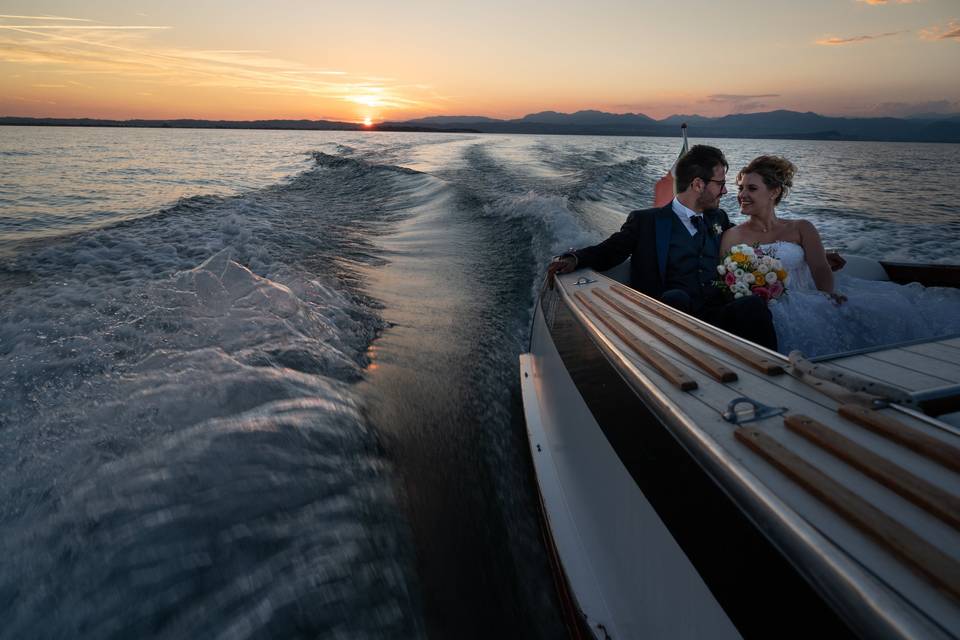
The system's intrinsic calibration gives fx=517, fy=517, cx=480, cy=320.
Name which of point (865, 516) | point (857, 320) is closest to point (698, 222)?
point (857, 320)

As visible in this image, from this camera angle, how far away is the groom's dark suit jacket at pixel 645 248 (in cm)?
359

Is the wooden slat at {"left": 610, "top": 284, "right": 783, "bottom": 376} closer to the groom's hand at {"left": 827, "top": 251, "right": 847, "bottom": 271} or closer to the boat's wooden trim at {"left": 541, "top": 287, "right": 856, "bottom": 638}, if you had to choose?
the boat's wooden trim at {"left": 541, "top": 287, "right": 856, "bottom": 638}

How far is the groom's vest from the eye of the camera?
3.54m

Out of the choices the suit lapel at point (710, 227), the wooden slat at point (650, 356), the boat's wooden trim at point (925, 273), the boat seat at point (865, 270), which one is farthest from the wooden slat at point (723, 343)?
the boat's wooden trim at point (925, 273)

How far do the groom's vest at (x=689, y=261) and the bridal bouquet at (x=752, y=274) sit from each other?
28cm

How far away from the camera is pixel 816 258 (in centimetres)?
340

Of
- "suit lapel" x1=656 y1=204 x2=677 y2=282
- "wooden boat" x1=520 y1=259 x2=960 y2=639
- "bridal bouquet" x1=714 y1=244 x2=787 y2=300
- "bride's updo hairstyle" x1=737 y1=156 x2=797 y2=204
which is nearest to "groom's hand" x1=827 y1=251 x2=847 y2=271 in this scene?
"bride's updo hairstyle" x1=737 y1=156 x2=797 y2=204

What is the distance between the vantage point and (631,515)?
65.9 inches

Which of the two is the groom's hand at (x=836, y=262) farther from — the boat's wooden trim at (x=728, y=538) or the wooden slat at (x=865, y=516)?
the wooden slat at (x=865, y=516)

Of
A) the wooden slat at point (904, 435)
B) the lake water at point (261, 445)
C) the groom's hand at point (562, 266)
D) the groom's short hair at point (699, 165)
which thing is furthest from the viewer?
the groom's hand at point (562, 266)

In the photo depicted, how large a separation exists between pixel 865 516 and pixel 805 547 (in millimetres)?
144

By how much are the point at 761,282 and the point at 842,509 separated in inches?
94.5

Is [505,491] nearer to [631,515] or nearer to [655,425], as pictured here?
[631,515]

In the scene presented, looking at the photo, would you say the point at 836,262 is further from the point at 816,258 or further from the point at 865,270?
the point at 816,258
